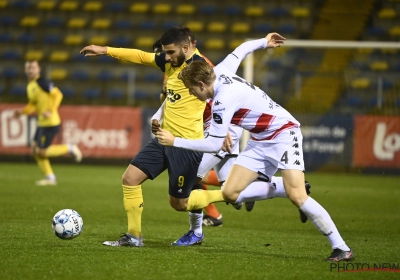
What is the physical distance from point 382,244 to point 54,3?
63.4 feet

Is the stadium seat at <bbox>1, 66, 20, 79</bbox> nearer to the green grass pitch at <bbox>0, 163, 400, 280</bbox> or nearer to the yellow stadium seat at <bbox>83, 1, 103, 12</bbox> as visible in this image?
the yellow stadium seat at <bbox>83, 1, 103, 12</bbox>

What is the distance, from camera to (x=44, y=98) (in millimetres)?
15039

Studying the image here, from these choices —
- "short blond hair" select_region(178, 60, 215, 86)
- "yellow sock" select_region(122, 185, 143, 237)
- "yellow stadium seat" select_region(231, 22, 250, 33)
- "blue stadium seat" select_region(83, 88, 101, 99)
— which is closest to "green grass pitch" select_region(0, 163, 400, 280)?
"yellow sock" select_region(122, 185, 143, 237)

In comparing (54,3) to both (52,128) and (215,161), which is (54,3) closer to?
(52,128)

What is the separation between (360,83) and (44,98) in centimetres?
820

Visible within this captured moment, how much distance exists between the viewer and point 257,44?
24.7ft

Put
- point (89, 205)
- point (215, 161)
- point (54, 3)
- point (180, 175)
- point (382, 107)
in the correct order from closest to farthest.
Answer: point (180, 175) → point (215, 161) → point (89, 205) → point (382, 107) → point (54, 3)

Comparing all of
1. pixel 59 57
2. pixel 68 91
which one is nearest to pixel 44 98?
pixel 68 91

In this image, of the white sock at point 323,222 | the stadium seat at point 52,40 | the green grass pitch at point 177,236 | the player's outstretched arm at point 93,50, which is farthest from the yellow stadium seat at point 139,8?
the white sock at point 323,222

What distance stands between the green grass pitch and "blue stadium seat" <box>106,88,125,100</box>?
7407 millimetres

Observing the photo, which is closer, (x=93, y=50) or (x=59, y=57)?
(x=93, y=50)

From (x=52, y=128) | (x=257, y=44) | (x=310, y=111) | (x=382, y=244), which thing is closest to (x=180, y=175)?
(x=257, y=44)

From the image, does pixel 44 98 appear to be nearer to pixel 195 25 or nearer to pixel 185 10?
pixel 195 25

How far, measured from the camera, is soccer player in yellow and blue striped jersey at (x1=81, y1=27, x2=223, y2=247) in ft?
22.9
